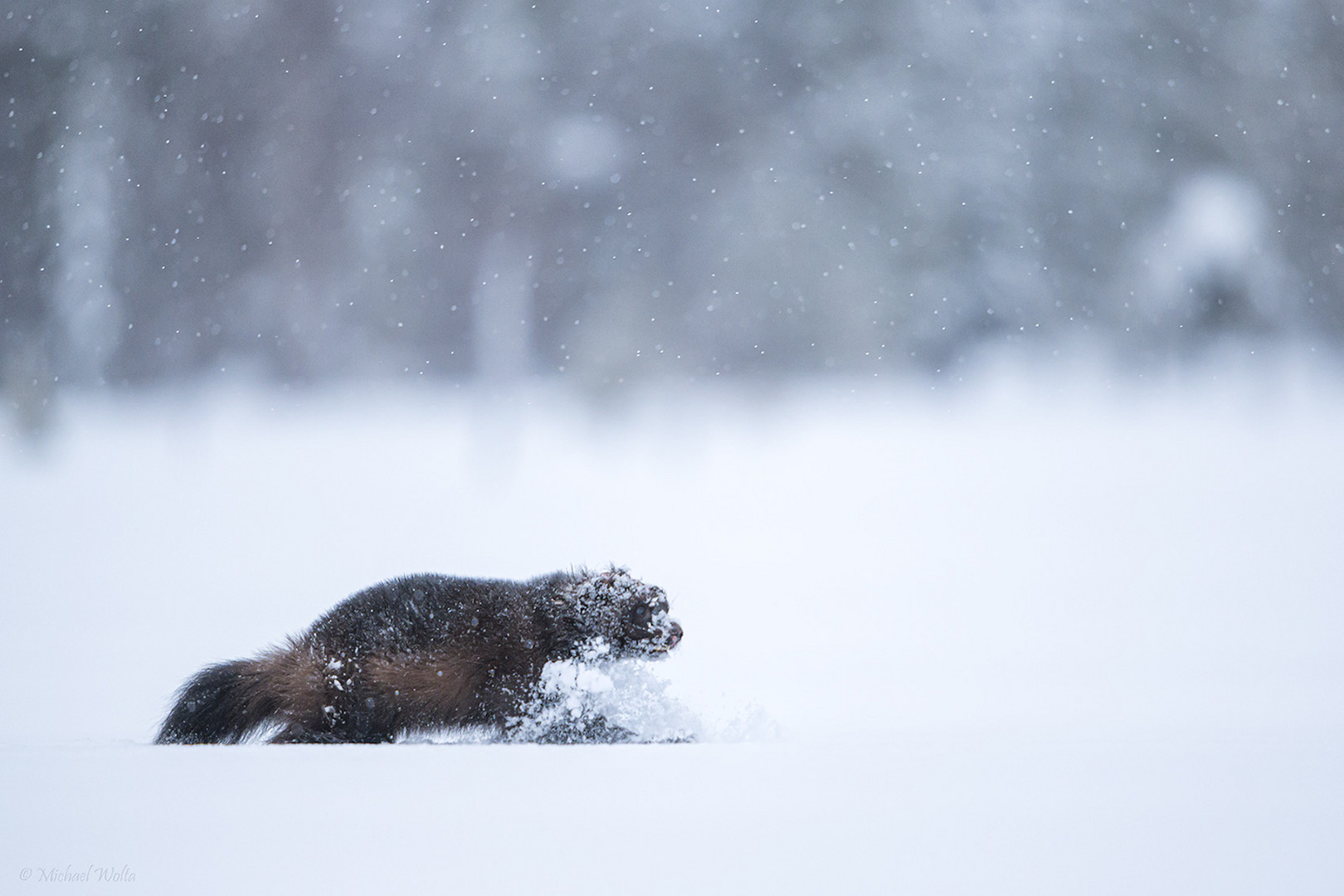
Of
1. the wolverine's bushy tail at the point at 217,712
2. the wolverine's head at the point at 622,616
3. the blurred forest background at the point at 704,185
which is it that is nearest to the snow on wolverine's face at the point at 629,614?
the wolverine's head at the point at 622,616

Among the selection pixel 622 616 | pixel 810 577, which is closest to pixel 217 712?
pixel 622 616

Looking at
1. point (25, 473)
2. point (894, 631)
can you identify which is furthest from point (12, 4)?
point (894, 631)

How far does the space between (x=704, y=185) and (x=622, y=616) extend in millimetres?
6308

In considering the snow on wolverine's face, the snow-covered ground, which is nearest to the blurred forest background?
the snow-covered ground

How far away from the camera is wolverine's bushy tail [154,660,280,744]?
2.47 meters

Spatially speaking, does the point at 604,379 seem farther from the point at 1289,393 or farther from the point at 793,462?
the point at 1289,393

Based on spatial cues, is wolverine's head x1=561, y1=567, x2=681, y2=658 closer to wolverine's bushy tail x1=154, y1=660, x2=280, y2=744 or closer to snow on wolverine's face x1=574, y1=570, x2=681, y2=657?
snow on wolverine's face x1=574, y1=570, x2=681, y2=657

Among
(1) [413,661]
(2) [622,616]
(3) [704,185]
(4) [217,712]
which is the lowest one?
(4) [217,712]

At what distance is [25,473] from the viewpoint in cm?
774

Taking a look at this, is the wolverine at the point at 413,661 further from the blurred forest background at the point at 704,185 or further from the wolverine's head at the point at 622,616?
the blurred forest background at the point at 704,185

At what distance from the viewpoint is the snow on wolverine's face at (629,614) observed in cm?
251

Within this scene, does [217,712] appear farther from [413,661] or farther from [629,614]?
[629,614]

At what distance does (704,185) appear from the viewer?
27.3 ft

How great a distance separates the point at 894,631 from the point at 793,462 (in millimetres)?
2657
